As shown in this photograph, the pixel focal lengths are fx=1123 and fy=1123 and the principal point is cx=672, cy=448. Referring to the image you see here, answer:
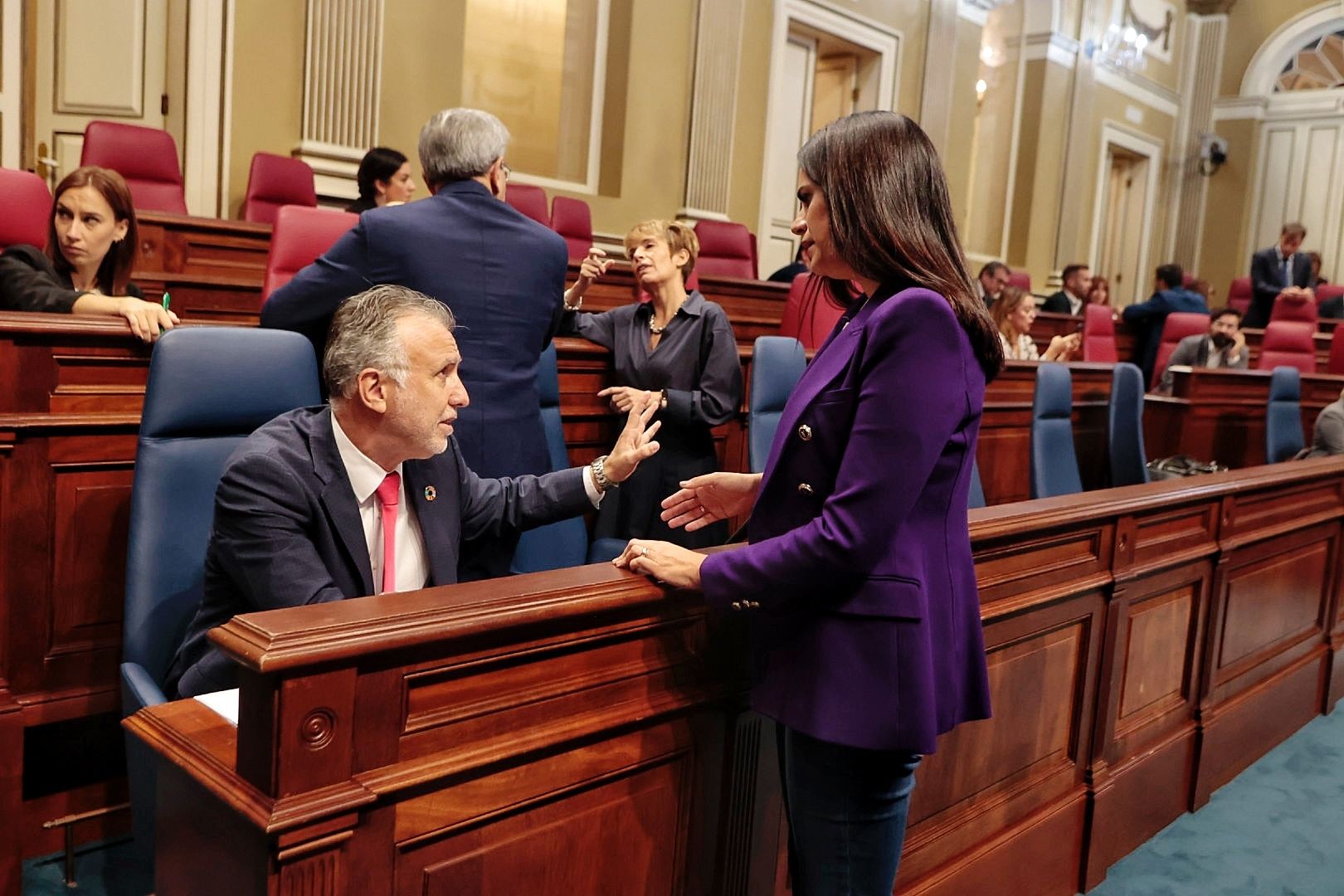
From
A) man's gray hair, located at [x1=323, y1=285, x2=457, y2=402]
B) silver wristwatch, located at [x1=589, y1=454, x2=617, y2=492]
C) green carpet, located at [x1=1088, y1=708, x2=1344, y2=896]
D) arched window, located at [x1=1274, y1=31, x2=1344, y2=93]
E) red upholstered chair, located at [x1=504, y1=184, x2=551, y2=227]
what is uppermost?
arched window, located at [x1=1274, y1=31, x2=1344, y2=93]

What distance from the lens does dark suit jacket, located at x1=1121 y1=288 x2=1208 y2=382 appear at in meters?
7.36

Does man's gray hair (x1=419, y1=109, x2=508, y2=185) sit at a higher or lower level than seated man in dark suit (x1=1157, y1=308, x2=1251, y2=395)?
higher

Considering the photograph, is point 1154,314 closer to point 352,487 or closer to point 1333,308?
point 1333,308

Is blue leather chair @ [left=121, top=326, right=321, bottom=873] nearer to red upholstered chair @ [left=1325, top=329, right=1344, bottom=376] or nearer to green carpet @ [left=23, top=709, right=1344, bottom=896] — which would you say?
green carpet @ [left=23, top=709, right=1344, bottom=896]

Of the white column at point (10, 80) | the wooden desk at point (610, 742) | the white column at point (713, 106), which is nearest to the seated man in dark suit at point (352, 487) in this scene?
the wooden desk at point (610, 742)

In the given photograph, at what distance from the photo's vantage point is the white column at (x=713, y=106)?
257 inches

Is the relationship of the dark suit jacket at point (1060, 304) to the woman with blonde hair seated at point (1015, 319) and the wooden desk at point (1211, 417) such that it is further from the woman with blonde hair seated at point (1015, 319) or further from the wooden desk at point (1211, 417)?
the woman with blonde hair seated at point (1015, 319)

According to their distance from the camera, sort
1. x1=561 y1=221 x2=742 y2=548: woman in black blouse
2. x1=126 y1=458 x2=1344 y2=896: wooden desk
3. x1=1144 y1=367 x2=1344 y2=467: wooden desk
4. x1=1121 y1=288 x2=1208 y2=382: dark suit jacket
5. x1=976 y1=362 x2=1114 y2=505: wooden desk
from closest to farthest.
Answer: x1=126 y1=458 x2=1344 y2=896: wooden desk, x1=561 y1=221 x2=742 y2=548: woman in black blouse, x1=976 y1=362 x2=1114 y2=505: wooden desk, x1=1144 y1=367 x2=1344 y2=467: wooden desk, x1=1121 y1=288 x2=1208 y2=382: dark suit jacket

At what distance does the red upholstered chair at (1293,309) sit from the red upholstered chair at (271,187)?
6.47m

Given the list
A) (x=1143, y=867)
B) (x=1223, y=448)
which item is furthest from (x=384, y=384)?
(x=1223, y=448)

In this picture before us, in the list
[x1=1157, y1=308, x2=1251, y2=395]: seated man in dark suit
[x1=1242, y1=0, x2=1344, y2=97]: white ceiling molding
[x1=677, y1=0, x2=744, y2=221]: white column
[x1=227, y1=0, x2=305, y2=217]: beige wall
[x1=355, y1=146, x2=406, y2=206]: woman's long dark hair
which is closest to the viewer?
[x1=355, y1=146, x2=406, y2=206]: woman's long dark hair

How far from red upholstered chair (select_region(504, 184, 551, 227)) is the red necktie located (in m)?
4.07

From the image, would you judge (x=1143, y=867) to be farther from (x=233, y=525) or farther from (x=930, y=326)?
(x=233, y=525)

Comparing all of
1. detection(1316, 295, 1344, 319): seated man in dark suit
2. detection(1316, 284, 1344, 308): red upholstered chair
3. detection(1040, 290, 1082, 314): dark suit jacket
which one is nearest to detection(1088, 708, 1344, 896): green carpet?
detection(1040, 290, 1082, 314): dark suit jacket
